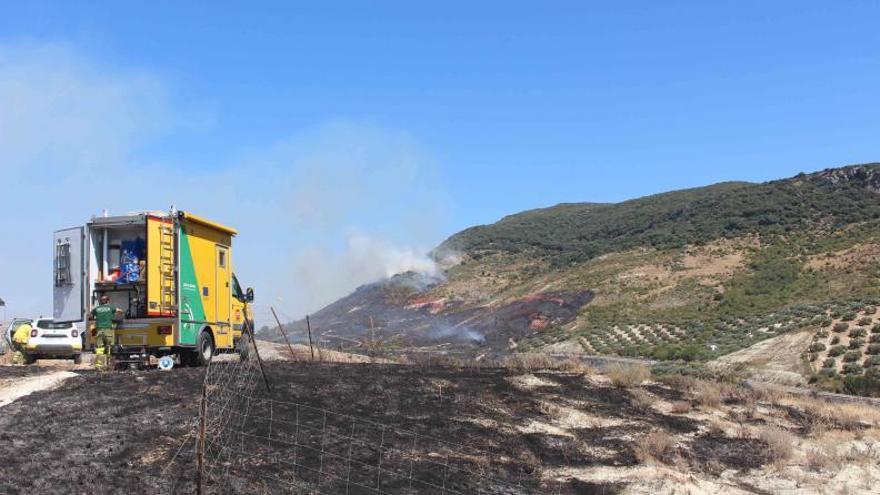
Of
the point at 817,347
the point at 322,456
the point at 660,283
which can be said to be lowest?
the point at 817,347

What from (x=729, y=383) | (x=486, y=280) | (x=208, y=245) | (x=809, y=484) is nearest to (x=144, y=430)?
(x=208, y=245)

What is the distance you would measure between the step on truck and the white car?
4.42 meters

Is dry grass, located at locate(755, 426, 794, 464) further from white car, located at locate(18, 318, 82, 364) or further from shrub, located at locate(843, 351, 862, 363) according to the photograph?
shrub, located at locate(843, 351, 862, 363)

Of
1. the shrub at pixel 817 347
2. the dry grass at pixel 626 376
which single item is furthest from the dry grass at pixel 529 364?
the shrub at pixel 817 347

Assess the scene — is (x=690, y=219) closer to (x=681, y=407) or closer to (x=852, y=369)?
(x=852, y=369)

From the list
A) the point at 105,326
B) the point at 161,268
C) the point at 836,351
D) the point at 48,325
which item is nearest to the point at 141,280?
the point at 161,268

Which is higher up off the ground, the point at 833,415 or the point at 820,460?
the point at 833,415

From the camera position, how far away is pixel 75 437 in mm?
10188

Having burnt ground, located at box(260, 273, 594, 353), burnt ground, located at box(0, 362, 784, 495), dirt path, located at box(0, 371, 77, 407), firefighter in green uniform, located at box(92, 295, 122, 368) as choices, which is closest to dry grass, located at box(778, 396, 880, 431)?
burnt ground, located at box(0, 362, 784, 495)

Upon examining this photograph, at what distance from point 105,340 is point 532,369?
10.9m

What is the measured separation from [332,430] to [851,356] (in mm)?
30496

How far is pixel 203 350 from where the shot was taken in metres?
17.8

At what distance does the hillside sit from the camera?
4953 cm

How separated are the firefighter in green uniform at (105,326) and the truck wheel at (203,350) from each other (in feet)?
5.93
